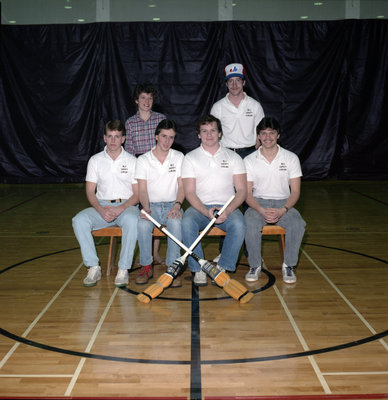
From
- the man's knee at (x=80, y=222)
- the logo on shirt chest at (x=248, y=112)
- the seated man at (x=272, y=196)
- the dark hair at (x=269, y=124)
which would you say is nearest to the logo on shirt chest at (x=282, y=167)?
the seated man at (x=272, y=196)

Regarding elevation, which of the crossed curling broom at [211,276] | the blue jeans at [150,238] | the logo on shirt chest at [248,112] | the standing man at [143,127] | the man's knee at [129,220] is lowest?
the crossed curling broom at [211,276]

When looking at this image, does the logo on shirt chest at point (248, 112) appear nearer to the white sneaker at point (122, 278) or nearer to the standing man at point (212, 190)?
the standing man at point (212, 190)

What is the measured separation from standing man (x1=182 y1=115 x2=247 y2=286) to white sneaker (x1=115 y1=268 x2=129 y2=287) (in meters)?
0.48

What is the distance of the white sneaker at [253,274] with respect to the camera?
399 cm

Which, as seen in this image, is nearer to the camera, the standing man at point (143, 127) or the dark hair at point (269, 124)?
the dark hair at point (269, 124)

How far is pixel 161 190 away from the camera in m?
4.11

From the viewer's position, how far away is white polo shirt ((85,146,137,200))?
4.15m

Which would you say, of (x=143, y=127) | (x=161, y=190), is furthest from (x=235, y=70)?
(x=161, y=190)

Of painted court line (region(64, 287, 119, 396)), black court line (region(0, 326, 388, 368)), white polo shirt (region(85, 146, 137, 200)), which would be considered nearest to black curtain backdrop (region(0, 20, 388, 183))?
white polo shirt (region(85, 146, 137, 200))

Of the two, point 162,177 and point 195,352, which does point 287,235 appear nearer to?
point 162,177

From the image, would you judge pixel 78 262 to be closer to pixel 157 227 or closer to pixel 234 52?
pixel 157 227

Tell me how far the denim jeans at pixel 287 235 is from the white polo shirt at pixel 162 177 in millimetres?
623

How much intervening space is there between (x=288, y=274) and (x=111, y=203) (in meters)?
1.45

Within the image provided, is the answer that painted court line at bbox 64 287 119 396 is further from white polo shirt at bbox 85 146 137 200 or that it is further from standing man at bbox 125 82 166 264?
standing man at bbox 125 82 166 264
